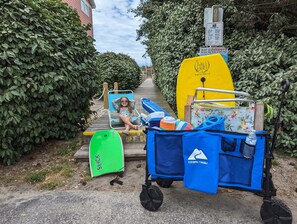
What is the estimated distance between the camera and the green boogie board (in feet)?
9.30

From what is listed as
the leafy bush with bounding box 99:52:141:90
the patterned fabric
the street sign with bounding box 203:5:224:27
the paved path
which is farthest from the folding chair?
the leafy bush with bounding box 99:52:141:90

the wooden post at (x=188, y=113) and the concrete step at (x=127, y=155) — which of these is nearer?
the wooden post at (x=188, y=113)

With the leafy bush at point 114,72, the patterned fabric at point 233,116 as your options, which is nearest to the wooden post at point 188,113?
the patterned fabric at point 233,116

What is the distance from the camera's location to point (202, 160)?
1.79 metres

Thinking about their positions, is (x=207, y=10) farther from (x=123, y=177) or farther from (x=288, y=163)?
(x=123, y=177)

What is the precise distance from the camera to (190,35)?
5.28 meters

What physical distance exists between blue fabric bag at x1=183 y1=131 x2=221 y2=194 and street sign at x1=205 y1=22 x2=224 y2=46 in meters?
2.76

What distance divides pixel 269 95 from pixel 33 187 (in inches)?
141

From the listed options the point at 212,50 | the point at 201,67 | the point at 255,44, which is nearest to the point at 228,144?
the point at 201,67

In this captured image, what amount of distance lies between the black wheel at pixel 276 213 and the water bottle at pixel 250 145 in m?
0.44

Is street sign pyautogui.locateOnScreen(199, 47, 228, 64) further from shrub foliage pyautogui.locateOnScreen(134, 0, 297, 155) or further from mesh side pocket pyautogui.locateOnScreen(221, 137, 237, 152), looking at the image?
mesh side pocket pyautogui.locateOnScreen(221, 137, 237, 152)

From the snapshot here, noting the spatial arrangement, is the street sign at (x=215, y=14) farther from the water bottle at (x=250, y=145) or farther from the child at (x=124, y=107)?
the water bottle at (x=250, y=145)

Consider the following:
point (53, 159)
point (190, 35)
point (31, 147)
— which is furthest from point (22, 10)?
point (190, 35)

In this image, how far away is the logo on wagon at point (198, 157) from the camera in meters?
1.79
